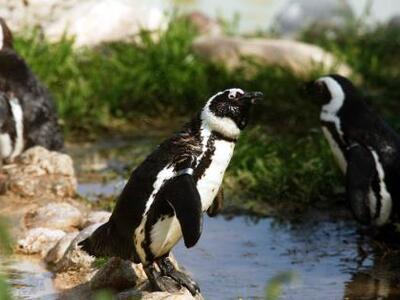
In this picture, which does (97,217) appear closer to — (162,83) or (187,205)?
(187,205)

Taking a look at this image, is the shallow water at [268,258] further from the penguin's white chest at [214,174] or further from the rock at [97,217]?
the penguin's white chest at [214,174]

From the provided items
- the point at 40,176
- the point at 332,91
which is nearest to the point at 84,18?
the point at 40,176

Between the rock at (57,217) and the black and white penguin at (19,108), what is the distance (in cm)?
126

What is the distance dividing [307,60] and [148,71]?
1544 millimetres

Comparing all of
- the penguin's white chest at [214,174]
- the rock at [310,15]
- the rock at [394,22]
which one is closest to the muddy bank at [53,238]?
the penguin's white chest at [214,174]

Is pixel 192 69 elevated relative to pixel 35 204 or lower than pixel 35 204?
elevated

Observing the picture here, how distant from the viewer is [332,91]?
23.8 feet

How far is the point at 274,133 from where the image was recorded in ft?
30.8

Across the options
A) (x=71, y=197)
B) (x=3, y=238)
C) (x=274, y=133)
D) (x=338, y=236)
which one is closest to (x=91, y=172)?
(x=71, y=197)

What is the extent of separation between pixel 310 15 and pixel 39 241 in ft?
27.9

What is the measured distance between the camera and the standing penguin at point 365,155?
658 centimetres

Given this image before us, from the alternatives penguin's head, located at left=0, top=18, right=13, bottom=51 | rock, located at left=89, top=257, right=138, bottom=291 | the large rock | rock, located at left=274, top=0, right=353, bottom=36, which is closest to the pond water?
rock, located at left=89, top=257, right=138, bottom=291

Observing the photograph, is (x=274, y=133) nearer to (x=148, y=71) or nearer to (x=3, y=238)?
(x=148, y=71)

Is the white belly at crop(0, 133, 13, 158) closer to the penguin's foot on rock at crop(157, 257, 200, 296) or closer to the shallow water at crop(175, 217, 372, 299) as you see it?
the shallow water at crop(175, 217, 372, 299)
